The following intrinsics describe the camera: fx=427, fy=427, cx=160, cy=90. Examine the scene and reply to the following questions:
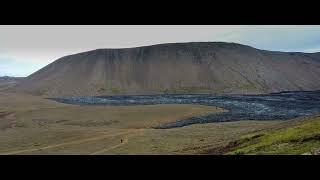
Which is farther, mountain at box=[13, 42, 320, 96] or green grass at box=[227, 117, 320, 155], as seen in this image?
mountain at box=[13, 42, 320, 96]

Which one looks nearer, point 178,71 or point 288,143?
point 288,143

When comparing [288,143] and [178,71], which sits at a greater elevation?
[178,71]

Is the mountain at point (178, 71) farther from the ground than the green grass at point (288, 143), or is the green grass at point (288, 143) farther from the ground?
the mountain at point (178, 71)

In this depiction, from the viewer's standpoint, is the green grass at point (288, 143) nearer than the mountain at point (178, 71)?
Yes

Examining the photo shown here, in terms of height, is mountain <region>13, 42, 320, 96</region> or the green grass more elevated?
mountain <region>13, 42, 320, 96</region>
